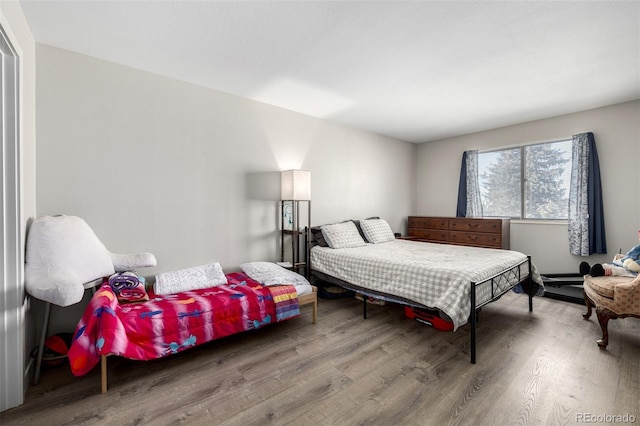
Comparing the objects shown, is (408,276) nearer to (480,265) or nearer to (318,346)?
(480,265)

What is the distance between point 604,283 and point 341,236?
2.57 metres

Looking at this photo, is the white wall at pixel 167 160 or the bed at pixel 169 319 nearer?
the bed at pixel 169 319

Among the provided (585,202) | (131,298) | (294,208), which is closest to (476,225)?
(585,202)

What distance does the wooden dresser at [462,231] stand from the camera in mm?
4234

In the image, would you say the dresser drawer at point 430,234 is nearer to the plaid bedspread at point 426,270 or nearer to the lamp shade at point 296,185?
the plaid bedspread at point 426,270

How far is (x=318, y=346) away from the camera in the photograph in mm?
2336

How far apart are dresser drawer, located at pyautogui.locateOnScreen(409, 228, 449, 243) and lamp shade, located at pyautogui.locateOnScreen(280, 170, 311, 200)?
2.70 meters

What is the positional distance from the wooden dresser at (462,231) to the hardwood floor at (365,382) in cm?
176

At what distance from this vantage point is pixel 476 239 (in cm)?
443

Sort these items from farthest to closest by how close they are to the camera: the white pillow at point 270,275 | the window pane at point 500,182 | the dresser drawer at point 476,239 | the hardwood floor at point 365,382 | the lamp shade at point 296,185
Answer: the window pane at point 500,182
the dresser drawer at point 476,239
the lamp shade at point 296,185
the white pillow at point 270,275
the hardwood floor at point 365,382

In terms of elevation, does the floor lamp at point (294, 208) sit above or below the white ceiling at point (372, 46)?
below

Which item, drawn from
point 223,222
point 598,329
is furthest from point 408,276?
point 223,222

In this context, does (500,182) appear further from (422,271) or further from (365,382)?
(365,382)

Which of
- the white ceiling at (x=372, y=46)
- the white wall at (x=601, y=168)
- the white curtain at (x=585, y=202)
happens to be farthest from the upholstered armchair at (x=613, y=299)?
the white ceiling at (x=372, y=46)
